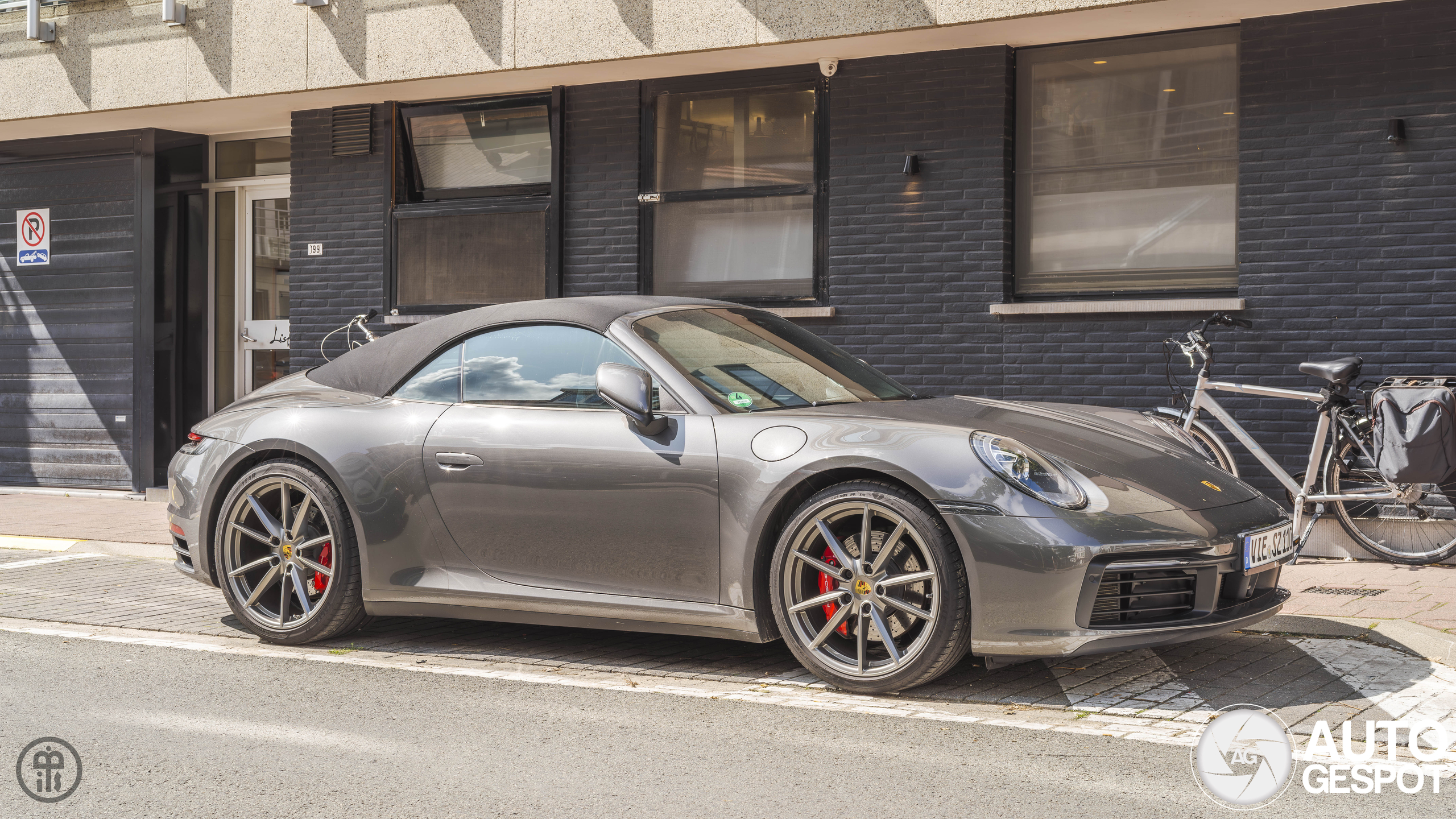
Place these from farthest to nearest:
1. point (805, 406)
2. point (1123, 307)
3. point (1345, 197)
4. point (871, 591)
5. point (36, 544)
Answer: point (36, 544), point (1123, 307), point (1345, 197), point (805, 406), point (871, 591)

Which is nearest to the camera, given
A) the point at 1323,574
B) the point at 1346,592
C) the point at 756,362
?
the point at 756,362

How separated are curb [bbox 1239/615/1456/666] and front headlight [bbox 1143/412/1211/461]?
69 centimetres

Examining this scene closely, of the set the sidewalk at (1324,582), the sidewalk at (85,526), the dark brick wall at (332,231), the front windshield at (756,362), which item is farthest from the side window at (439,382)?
the dark brick wall at (332,231)

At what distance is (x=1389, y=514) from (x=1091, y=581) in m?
4.23

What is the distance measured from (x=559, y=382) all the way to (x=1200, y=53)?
18.2 ft

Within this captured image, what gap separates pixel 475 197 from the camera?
36.8ft

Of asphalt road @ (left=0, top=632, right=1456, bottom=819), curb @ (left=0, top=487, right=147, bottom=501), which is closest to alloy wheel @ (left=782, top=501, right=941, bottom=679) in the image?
asphalt road @ (left=0, top=632, right=1456, bottom=819)

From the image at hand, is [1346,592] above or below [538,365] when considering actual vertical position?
below

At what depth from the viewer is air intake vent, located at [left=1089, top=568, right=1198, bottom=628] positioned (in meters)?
4.27

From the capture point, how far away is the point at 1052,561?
4.22 meters

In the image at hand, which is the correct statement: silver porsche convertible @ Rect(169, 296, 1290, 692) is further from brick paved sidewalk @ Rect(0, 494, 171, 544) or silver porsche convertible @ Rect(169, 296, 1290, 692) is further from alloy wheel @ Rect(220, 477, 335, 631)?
brick paved sidewalk @ Rect(0, 494, 171, 544)

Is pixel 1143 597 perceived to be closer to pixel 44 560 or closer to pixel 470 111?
pixel 44 560

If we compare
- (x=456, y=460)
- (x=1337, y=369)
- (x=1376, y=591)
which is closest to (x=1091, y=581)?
(x=456, y=460)

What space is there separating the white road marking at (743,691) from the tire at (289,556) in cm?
13
